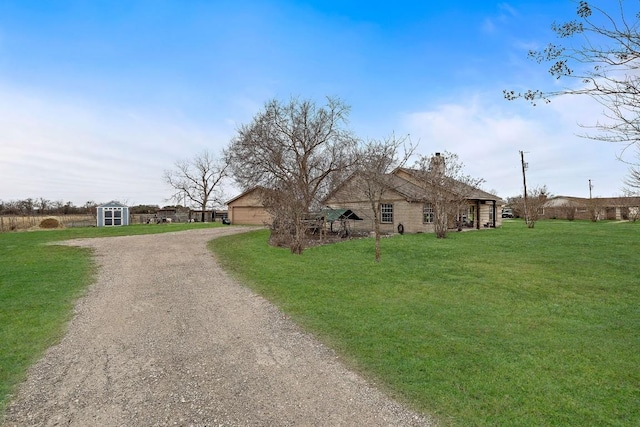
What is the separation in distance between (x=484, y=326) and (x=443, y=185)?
15.4 metres

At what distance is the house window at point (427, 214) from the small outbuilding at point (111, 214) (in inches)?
1205

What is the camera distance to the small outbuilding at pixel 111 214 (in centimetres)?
3538

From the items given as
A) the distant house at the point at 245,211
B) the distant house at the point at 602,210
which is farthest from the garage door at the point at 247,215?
the distant house at the point at 602,210

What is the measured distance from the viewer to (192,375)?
14.3 feet

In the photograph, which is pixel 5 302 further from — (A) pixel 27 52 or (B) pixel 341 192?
(B) pixel 341 192

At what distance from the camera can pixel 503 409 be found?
3.54 metres

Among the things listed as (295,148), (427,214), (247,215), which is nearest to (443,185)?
(427,214)

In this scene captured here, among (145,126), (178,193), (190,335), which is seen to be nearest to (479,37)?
(190,335)

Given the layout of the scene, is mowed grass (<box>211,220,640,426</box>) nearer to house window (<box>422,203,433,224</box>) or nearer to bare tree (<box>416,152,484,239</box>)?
bare tree (<box>416,152,484,239</box>)

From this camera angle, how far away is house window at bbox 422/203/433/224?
2391cm

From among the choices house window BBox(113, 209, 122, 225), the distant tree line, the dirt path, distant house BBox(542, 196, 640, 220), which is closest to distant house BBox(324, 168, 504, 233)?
the dirt path

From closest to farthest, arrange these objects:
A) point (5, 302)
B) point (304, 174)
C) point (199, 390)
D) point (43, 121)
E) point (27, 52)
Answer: point (199, 390) → point (5, 302) → point (27, 52) → point (43, 121) → point (304, 174)

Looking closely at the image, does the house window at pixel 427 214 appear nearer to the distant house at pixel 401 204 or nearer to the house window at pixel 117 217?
the distant house at pixel 401 204

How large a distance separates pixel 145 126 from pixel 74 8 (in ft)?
25.4
